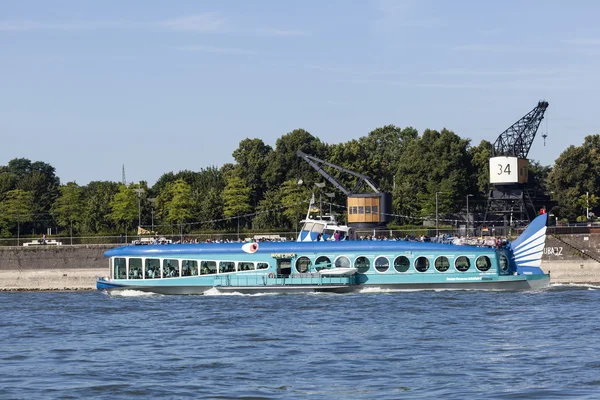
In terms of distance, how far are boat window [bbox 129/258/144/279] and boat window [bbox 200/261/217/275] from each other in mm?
3756

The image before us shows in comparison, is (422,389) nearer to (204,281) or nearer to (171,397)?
(171,397)

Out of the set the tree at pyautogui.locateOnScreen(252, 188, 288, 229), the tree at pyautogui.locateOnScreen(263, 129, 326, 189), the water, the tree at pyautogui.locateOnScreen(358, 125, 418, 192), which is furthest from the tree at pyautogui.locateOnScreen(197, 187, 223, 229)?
the water

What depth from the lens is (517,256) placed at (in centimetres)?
5472

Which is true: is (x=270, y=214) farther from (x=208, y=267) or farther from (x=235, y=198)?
(x=208, y=267)

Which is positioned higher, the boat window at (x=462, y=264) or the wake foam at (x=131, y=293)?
the boat window at (x=462, y=264)

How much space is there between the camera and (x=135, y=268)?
188ft

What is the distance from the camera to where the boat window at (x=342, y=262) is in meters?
54.5

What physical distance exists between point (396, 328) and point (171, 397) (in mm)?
14271

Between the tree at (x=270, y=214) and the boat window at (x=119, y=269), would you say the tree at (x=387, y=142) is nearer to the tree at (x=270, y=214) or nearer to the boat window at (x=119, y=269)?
the tree at (x=270, y=214)

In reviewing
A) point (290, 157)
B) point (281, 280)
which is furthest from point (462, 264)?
point (290, 157)

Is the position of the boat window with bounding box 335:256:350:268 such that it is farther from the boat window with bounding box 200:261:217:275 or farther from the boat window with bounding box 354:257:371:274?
the boat window with bounding box 200:261:217:275

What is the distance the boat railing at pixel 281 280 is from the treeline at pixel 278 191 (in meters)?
41.1

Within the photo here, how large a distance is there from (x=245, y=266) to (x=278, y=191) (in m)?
56.2

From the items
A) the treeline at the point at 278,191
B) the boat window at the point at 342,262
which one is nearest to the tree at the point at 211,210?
the treeline at the point at 278,191
